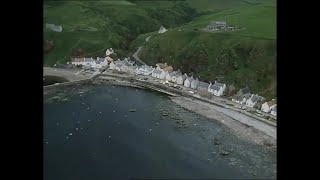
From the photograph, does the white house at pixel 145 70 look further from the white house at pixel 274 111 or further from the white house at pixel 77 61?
the white house at pixel 274 111

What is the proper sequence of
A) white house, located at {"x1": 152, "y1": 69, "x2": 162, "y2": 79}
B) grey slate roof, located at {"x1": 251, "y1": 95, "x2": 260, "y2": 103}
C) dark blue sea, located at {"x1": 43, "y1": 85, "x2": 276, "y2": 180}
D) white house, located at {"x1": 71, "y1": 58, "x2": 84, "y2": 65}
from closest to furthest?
1. dark blue sea, located at {"x1": 43, "y1": 85, "x2": 276, "y2": 180}
2. grey slate roof, located at {"x1": 251, "y1": 95, "x2": 260, "y2": 103}
3. white house, located at {"x1": 152, "y1": 69, "x2": 162, "y2": 79}
4. white house, located at {"x1": 71, "y1": 58, "x2": 84, "y2": 65}

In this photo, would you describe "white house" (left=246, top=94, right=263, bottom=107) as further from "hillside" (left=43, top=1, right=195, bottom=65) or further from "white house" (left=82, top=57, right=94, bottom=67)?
"white house" (left=82, top=57, right=94, bottom=67)

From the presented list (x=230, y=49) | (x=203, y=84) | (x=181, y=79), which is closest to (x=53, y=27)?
(x=181, y=79)

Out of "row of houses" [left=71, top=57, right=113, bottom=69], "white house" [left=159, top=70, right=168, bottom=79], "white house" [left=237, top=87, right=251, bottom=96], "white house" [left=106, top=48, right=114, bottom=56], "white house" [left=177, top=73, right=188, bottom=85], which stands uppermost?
"white house" [left=106, top=48, right=114, bottom=56]

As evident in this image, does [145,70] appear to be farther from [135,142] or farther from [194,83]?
[135,142]

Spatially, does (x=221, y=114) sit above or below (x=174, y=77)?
below

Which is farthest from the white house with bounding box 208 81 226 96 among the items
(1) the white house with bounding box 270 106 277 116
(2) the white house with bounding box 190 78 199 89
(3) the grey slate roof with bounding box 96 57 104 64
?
(3) the grey slate roof with bounding box 96 57 104 64
